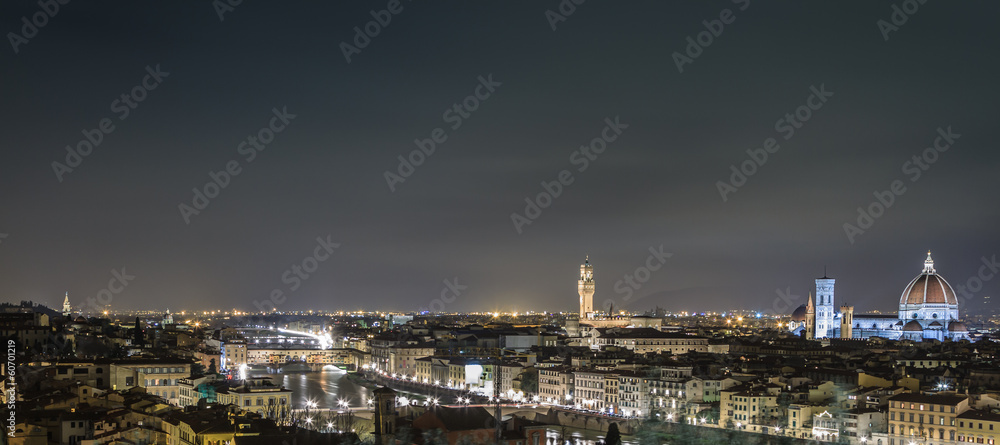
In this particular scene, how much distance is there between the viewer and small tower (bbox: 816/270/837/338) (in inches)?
2862

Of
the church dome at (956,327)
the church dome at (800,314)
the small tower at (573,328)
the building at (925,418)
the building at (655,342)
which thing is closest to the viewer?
the building at (925,418)

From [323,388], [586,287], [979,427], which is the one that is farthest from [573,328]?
[979,427]

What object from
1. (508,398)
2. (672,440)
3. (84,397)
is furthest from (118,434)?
(508,398)

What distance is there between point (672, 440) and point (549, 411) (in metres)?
13.0

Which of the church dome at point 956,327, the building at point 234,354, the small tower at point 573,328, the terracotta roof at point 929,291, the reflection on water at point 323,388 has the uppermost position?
the terracotta roof at point 929,291

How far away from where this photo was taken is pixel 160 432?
63.9 feet

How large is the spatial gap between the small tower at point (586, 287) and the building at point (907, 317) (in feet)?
51.5

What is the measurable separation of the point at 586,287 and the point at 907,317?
23.4 m

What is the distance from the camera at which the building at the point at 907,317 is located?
6550 cm

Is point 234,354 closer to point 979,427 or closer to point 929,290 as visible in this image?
point 979,427

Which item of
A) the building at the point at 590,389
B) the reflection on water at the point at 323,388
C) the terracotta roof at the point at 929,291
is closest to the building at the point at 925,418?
the building at the point at 590,389

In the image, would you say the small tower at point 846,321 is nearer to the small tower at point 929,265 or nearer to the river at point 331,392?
the small tower at point 929,265

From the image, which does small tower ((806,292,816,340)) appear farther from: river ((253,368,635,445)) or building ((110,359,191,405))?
building ((110,359,191,405))

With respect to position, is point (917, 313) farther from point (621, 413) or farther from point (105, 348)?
point (105, 348)
